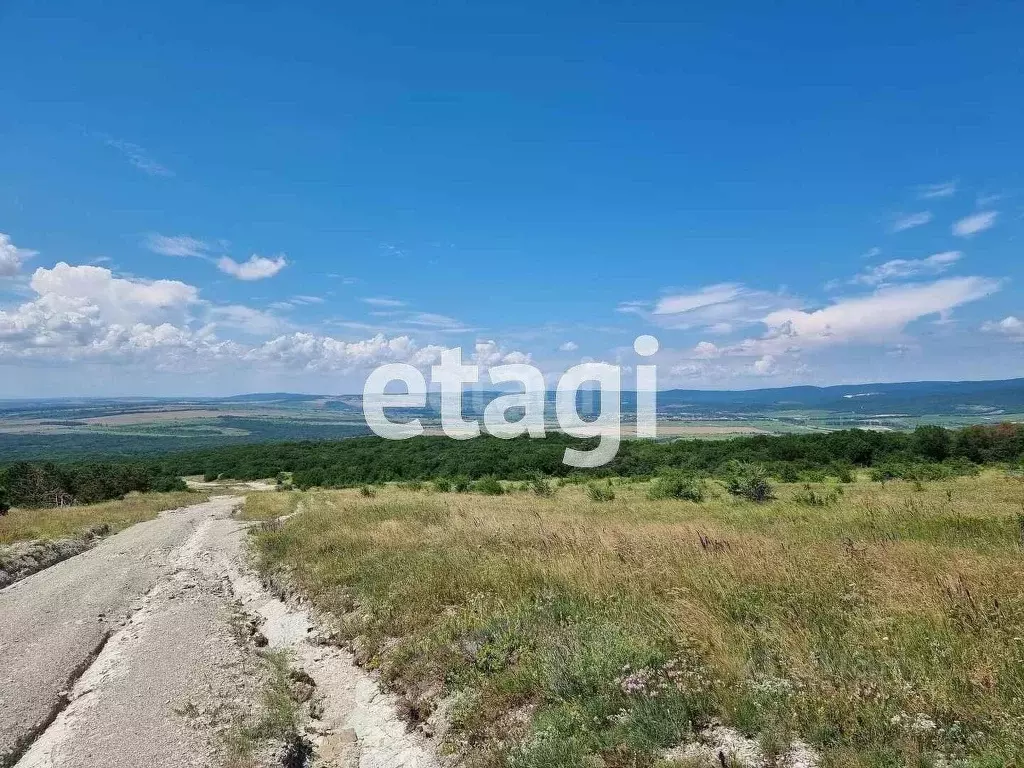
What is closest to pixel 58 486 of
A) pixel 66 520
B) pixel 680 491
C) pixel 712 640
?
pixel 66 520

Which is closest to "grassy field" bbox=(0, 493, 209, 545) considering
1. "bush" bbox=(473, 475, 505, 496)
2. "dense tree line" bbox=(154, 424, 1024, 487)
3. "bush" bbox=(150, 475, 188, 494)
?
"bush" bbox=(473, 475, 505, 496)

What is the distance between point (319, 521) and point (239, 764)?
13892mm

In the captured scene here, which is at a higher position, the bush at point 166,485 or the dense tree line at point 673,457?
the dense tree line at point 673,457

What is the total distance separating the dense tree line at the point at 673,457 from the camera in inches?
1770

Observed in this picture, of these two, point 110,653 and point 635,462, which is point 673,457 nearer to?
point 635,462

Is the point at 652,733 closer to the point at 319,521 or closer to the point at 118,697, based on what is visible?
the point at 118,697

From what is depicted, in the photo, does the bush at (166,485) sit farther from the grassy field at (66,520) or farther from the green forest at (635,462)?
the grassy field at (66,520)

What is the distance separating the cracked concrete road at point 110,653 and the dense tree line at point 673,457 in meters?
34.3

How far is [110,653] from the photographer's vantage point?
9422 mm

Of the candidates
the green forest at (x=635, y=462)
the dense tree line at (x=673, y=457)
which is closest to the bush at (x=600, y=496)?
the green forest at (x=635, y=462)

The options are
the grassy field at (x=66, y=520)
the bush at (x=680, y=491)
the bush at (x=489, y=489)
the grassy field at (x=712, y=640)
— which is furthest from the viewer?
the bush at (x=489, y=489)

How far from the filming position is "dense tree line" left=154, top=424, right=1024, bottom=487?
44969 millimetres

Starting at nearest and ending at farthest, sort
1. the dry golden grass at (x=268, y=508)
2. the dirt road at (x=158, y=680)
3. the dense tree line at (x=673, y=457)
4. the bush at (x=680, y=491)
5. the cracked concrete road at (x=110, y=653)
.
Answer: the dirt road at (x=158, y=680), the cracked concrete road at (x=110, y=653), the bush at (x=680, y=491), the dry golden grass at (x=268, y=508), the dense tree line at (x=673, y=457)

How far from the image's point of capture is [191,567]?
17312 millimetres
